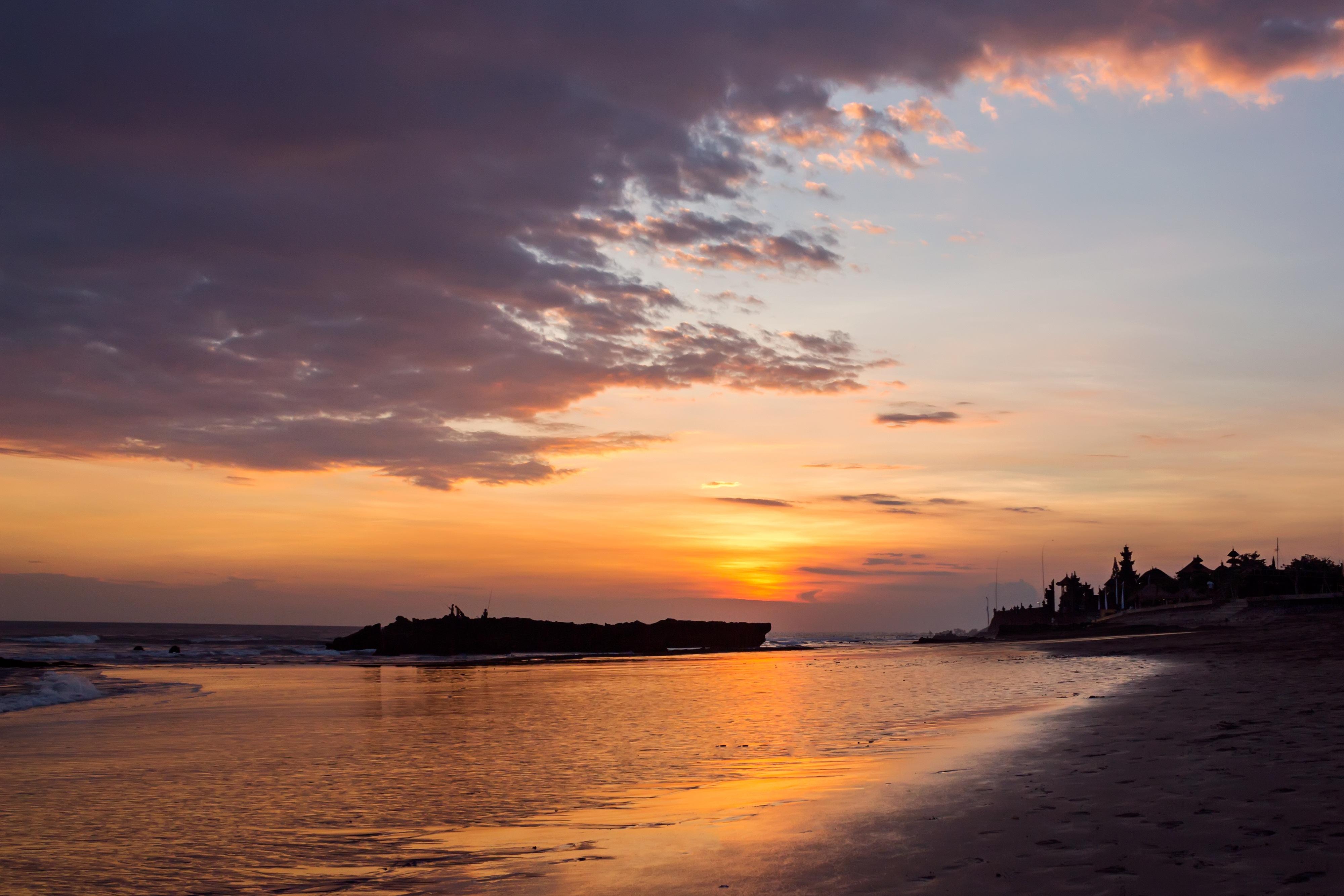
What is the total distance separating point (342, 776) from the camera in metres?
12.6

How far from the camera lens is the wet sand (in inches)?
233

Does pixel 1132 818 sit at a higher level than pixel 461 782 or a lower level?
higher

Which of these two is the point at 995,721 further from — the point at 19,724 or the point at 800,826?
the point at 19,724

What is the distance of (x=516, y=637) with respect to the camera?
80.8m

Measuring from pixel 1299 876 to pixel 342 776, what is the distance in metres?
11.3

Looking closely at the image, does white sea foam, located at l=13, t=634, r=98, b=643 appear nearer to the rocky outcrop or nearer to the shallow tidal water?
the rocky outcrop

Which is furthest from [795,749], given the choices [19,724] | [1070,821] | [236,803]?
[19,724]

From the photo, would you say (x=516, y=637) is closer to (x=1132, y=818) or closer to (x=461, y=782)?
(x=461, y=782)

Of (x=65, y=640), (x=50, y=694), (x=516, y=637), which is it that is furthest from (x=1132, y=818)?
(x=65, y=640)

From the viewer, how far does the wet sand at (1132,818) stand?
5.92 metres

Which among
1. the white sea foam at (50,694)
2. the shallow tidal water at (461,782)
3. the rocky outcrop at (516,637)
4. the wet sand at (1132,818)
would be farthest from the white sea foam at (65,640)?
the wet sand at (1132,818)

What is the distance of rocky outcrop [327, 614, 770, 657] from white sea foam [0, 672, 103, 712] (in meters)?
38.2

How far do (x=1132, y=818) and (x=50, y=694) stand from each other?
93.3ft

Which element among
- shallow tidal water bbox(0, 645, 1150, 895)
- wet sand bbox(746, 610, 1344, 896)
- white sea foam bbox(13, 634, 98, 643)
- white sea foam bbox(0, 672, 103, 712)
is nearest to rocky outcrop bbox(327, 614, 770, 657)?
white sea foam bbox(13, 634, 98, 643)
